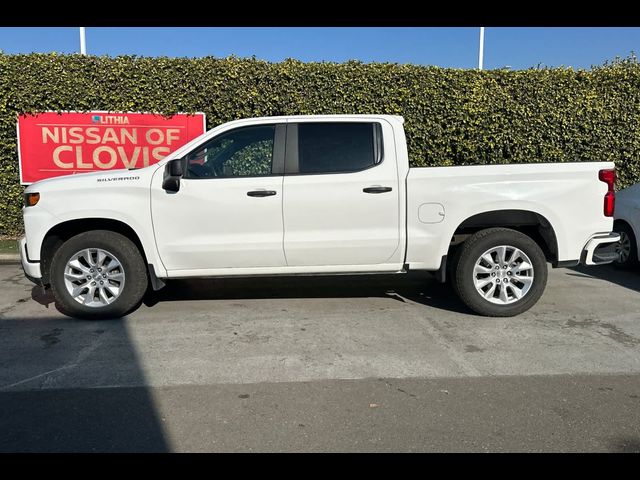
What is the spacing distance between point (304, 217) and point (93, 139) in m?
5.50

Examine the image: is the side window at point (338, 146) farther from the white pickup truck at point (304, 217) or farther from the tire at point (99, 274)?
the tire at point (99, 274)

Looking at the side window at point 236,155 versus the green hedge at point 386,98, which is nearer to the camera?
the side window at point 236,155

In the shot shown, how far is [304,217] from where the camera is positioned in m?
4.95

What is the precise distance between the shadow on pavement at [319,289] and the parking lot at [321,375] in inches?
2.4

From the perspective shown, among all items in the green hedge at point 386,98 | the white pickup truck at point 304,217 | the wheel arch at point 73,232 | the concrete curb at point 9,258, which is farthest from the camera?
the green hedge at point 386,98

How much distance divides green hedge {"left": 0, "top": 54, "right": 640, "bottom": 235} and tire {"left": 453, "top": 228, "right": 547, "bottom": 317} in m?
4.15

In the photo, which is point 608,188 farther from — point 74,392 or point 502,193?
point 74,392

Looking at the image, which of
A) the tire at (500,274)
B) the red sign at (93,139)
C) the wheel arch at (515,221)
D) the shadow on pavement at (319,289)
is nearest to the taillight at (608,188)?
the wheel arch at (515,221)

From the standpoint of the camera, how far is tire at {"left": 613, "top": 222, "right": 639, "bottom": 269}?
23.0 ft

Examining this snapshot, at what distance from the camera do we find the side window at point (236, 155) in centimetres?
499

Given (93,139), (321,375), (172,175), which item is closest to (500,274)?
(321,375)

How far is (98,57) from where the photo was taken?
8500mm

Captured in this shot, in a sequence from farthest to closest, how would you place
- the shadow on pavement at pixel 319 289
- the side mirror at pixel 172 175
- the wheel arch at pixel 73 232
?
the shadow on pavement at pixel 319 289 < the wheel arch at pixel 73 232 < the side mirror at pixel 172 175
